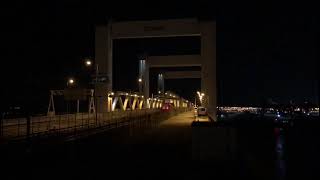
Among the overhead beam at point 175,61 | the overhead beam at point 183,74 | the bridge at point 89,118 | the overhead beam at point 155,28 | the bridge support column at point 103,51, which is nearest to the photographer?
the bridge at point 89,118

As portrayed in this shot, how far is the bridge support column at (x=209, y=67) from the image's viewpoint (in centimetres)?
6369

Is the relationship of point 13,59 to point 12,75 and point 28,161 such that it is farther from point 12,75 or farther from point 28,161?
point 28,161

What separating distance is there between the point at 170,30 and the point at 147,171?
55.8 metres

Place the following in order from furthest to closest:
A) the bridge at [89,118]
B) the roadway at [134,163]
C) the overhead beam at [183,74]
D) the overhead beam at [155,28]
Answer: the overhead beam at [183,74], the overhead beam at [155,28], the bridge at [89,118], the roadway at [134,163]

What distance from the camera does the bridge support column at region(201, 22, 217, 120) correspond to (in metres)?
63.7

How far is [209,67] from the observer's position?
214 ft

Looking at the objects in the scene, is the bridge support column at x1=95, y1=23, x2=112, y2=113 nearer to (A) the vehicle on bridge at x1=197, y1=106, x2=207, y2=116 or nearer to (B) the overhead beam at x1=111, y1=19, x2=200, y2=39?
(B) the overhead beam at x1=111, y1=19, x2=200, y2=39

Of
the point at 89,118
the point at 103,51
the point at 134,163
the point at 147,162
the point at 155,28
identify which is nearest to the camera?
the point at 134,163

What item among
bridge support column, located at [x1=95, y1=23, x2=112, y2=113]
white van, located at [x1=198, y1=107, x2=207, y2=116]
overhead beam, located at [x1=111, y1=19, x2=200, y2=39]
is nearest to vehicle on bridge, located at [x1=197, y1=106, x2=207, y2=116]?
white van, located at [x1=198, y1=107, x2=207, y2=116]

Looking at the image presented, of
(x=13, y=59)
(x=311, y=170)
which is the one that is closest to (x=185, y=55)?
(x=13, y=59)

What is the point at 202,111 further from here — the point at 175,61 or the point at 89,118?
the point at 175,61

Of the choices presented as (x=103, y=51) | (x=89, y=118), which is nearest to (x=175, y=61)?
(x=103, y=51)

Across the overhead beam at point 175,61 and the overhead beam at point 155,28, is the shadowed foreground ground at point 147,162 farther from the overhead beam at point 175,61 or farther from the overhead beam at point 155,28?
the overhead beam at point 175,61

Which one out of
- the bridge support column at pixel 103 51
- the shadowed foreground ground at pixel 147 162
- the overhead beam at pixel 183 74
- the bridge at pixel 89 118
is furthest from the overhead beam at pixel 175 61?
the shadowed foreground ground at pixel 147 162
